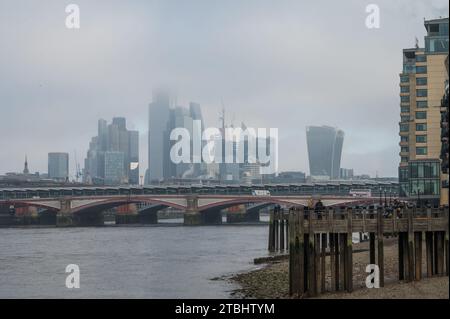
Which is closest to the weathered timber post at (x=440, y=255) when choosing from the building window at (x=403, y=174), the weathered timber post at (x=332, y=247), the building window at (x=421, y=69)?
the weathered timber post at (x=332, y=247)

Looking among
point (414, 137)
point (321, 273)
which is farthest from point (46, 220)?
point (321, 273)

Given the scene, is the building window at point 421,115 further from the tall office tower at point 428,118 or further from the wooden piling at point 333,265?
the wooden piling at point 333,265

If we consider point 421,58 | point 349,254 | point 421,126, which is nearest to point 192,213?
point 421,58

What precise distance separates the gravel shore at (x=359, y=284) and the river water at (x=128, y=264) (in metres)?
1.69

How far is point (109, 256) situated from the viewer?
85.0 m

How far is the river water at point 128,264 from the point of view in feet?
185

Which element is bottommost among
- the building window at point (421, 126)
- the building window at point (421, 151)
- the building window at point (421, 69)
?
the building window at point (421, 151)

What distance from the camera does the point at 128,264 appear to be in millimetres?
76000

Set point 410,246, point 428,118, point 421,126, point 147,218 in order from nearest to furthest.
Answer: point 410,246
point 428,118
point 421,126
point 147,218

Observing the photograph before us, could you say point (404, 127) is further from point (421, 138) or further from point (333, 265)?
point (333, 265)

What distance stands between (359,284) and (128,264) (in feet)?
106

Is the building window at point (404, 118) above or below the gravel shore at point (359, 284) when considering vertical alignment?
above
